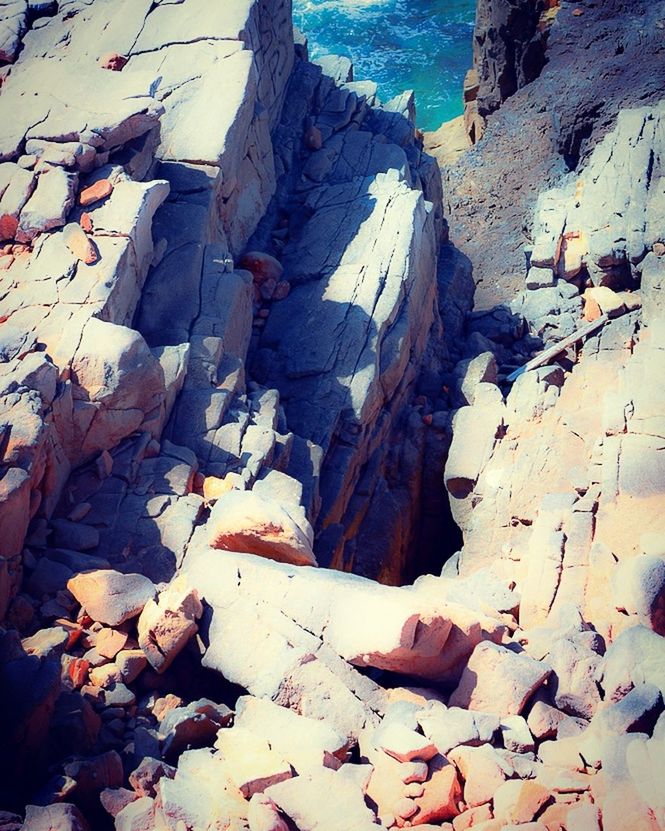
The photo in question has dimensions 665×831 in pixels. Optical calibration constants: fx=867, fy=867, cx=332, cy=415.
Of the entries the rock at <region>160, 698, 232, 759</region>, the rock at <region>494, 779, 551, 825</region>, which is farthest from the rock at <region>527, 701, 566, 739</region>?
the rock at <region>160, 698, 232, 759</region>

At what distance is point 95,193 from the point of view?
946 cm

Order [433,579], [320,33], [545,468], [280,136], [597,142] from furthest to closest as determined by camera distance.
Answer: [320,33], [597,142], [280,136], [545,468], [433,579]

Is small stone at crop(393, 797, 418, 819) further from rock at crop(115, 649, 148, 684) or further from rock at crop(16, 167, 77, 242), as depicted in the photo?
rock at crop(16, 167, 77, 242)

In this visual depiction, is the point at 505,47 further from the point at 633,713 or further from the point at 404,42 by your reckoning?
the point at 633,713

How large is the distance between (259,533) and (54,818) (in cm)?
291

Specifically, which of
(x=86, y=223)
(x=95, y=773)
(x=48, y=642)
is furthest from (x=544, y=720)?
(x=86, y=223)

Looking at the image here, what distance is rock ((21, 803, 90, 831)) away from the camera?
4.84 meters

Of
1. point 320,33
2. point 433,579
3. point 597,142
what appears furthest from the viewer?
point 320,33

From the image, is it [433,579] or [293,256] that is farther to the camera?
[293,256]

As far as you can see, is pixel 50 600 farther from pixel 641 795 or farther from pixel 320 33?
pixel 320 33

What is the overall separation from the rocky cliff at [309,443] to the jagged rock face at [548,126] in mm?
92

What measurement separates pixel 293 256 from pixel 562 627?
23.2 feet

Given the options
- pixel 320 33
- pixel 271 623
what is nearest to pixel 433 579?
pixel 271 623

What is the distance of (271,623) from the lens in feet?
21.7
